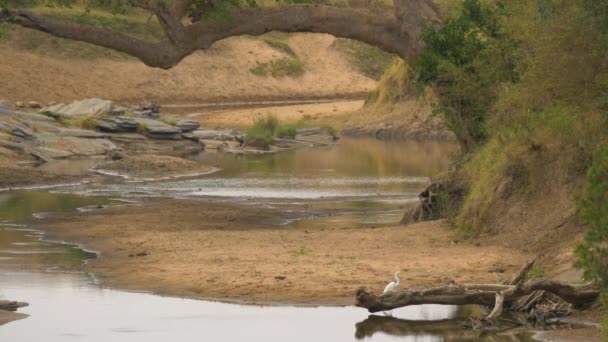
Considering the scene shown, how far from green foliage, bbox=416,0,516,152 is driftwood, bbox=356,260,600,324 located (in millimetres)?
8408

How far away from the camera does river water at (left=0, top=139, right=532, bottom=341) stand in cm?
1457

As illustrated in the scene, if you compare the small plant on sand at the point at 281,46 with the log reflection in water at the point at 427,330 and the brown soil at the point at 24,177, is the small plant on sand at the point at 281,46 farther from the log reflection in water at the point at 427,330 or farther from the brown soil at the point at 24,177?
the log reflection in water at the point at 427,330

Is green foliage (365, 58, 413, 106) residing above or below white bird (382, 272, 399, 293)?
above

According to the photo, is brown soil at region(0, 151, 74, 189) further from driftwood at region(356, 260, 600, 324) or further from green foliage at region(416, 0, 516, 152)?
driftwood at region(356, 260, 600, 324)

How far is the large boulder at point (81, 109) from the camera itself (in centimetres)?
4556

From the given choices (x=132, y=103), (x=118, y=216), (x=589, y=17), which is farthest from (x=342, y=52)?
(x=589, y=17)

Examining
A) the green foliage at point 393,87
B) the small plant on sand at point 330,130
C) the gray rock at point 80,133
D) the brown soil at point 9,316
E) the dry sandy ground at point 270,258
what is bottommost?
the brown soil at point 9,316

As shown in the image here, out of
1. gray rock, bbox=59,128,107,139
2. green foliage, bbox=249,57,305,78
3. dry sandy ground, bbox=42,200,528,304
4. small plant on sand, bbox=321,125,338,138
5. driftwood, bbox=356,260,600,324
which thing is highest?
green foliage, bbox=249,57,305,78

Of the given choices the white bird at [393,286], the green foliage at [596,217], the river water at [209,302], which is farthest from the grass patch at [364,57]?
the green foliage at [596,217]

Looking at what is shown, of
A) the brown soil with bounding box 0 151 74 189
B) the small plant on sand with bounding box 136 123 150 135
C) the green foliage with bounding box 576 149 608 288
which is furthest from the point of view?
the small plant on sand with bounding box 136 123 150 135

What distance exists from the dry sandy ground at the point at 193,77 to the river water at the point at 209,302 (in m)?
29.5

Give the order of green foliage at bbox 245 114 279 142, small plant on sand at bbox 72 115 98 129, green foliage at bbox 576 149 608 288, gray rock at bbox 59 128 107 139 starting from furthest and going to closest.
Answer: green foliage at bbox 245 114 279 142, small plant on sand at bbox 72 115 98 129, gray rock at bbox 59 128 107 139, green foliage at bbox 576 149 608 288

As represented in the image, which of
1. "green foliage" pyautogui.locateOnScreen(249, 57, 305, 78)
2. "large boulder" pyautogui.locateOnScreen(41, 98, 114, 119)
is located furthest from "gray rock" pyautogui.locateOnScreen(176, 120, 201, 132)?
"green foliage" pyautogui.locateOnScreen(249, 57, 305, 78)

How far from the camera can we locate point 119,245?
21.0 m
